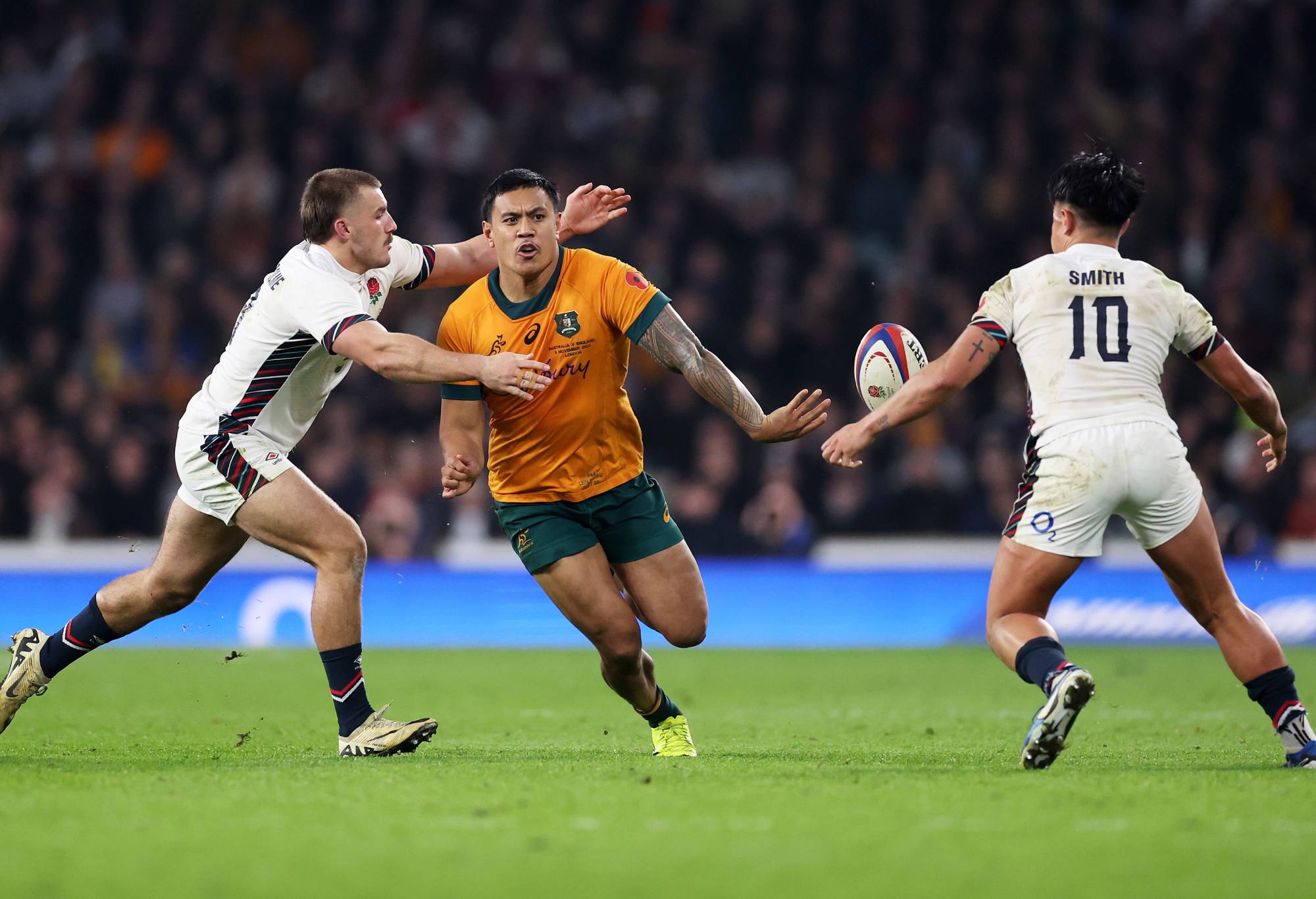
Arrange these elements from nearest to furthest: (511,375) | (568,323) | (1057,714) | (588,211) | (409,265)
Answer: (1057,714), (511,375), (568,323), (409,265), (588,211)

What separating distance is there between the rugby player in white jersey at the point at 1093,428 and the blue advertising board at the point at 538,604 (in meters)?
7.26

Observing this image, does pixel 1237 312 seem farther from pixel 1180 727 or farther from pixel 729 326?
pixel 1180 727

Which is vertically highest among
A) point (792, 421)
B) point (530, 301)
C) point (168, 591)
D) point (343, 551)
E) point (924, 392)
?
point (530, 301)

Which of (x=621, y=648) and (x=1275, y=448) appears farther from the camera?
(x=621, y=648)

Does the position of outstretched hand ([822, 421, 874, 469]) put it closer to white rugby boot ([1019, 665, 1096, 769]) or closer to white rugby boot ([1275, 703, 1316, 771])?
white rugby boot ([1019, 665, 1096, 769])

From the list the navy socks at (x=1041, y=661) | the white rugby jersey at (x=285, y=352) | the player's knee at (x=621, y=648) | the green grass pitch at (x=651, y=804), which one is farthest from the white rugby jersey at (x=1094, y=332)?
the white rugby jersey at (x=285, y=352)

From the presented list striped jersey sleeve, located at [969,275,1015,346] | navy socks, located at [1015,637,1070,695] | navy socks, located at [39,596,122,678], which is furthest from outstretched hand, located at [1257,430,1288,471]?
navy socks, located at [39,596,122,678]

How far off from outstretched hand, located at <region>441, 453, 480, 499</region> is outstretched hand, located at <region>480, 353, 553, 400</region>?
1.45 ft

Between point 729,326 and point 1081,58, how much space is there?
5638mm

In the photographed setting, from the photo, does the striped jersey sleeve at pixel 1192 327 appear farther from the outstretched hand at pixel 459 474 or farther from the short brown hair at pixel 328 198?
the short brown hair at pixel 328 198

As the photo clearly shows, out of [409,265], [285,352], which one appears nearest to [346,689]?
[285,352]

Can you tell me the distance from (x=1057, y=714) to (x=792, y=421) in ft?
5.26

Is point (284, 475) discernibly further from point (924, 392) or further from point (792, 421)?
point (924, 392)

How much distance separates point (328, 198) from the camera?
248 inches
